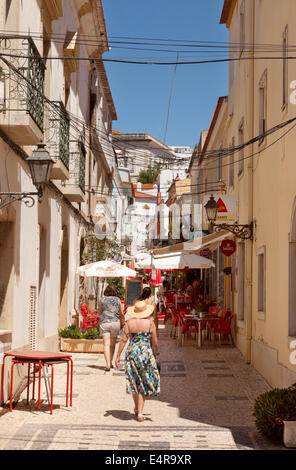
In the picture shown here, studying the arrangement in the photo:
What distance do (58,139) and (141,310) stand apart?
6351 millimetres

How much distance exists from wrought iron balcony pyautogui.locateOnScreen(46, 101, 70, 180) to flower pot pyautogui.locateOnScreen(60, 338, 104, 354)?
4.68 metres

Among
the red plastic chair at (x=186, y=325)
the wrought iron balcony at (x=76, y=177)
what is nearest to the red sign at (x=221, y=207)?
the red plastic chair at (x=186, y=325)

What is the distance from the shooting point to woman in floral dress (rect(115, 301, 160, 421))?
9414 millimetres

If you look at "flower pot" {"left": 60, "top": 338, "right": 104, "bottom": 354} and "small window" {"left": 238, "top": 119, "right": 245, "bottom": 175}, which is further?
"small window" {"left": 238, "top": 119, "right": 245, "bottom": 175}

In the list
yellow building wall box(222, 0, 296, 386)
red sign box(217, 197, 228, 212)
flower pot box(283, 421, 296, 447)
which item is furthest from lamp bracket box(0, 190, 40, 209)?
red sign box(217, 197, 228, 212)

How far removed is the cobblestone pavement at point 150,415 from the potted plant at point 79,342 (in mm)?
2496

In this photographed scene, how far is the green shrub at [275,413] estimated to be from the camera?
8.01m

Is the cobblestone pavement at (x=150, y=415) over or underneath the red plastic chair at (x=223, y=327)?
underneath

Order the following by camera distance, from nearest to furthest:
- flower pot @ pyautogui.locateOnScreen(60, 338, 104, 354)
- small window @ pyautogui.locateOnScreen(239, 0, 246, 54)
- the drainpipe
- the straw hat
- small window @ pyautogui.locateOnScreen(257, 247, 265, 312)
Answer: the straw hat < small window @ pyautogui.locateOnScreen(257, 247, 265, 312) < the drainpipe < flower pot @ pyautogui.locateOnScreen(60, 338, 104, 354) < small window @ pyautogui.locateOnScreen(239, 0, 246, 54)

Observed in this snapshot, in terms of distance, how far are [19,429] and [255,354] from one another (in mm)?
7320

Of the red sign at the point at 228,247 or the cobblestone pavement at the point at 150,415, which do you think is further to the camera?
the red sign at the point at 228,247

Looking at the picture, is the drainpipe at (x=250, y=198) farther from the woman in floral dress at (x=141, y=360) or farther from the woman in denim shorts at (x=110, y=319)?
the woman in floral dress at (x=141, y=360)

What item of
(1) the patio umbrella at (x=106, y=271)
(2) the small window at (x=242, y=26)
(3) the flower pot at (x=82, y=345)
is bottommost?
(3) the flower pot at (x=82, y=345)

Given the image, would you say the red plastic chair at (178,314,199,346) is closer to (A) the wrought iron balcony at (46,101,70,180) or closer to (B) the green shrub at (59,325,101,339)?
(B) the green shrub at (59,325,101,339)
